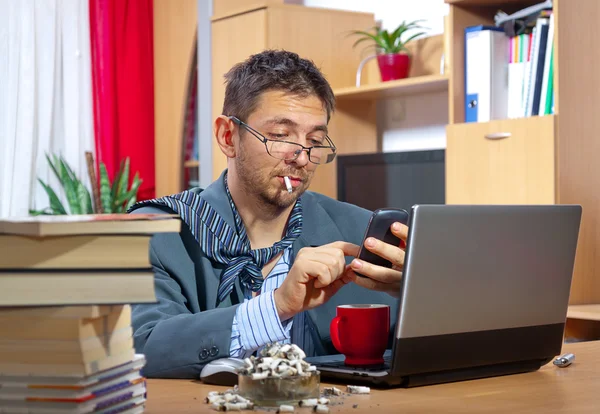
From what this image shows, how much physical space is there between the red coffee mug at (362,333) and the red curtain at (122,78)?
3.87 metres

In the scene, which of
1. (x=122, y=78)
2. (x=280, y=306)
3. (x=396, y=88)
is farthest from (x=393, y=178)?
(x=280, y=306)

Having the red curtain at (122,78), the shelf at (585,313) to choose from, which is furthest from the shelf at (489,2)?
the red curtain at (122,78)

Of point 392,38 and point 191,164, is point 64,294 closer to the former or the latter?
point 392,38

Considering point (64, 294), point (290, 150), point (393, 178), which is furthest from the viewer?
point (393, 178)

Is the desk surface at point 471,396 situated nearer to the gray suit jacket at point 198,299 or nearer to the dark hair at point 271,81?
the gray suit jacket at point 198,299

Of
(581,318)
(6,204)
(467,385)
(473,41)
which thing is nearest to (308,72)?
(467,385)

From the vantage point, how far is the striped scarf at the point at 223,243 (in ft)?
5.65

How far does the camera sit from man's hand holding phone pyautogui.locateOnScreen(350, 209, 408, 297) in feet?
4.50

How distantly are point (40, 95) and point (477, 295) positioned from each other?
13.4ft

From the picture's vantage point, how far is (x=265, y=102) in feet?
6.15

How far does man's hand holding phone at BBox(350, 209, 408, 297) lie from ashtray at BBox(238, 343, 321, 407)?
0.29 m

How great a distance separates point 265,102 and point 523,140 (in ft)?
4.66

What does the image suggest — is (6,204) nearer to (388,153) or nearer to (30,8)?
(30,8)

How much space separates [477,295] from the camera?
128cm
